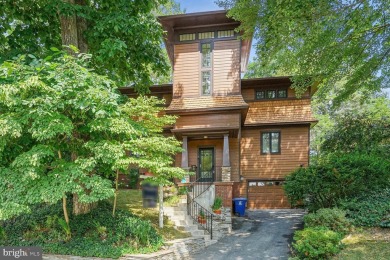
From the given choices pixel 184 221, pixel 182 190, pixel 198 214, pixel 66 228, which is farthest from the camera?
pixel 182 190

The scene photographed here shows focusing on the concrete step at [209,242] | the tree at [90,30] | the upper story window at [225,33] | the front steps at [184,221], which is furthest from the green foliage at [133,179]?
the upper story window at [225,33]

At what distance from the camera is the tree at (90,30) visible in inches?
283

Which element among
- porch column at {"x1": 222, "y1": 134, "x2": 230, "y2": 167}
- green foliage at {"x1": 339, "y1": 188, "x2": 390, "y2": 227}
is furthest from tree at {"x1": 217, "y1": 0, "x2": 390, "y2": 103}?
porch column at {"x1": 222, "y1": 134, "x2": 230, "y2": 167}

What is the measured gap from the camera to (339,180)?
26.2 feet

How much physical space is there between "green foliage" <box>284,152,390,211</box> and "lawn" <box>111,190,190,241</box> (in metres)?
4.07

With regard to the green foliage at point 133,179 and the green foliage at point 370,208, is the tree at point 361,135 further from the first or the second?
the green foliage at point 133,179

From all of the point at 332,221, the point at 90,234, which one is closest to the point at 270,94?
the point at 332,221

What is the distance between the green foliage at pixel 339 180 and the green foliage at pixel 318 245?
2030 millimetres

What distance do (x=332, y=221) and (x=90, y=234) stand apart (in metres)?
6.70

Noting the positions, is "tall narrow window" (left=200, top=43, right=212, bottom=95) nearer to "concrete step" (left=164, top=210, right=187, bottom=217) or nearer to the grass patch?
"concrete step" (left=164, top=210, right=187, bottom=217)

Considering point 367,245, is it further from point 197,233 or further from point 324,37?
point 324,37

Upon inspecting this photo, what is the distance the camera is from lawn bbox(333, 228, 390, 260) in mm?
5863

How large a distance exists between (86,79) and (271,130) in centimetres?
1120

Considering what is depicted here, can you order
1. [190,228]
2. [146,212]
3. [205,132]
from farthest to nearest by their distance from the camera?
1. [205,132]
2. [146,212]
3. [190,228]
